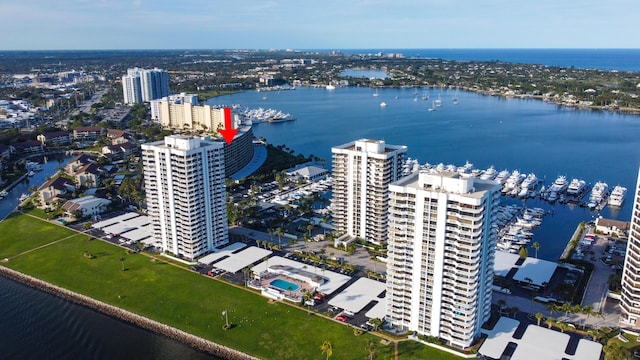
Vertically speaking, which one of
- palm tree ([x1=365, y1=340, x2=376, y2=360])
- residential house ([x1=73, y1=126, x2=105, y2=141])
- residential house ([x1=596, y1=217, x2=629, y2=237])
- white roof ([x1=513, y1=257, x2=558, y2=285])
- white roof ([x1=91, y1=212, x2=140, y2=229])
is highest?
residential house ([x1=73, y1=126, x2=105, y2=141])

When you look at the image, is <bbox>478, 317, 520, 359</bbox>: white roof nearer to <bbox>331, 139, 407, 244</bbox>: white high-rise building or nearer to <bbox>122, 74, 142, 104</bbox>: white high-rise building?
<bbox>331, 139, 407, 244</bbox>: white high-rise building

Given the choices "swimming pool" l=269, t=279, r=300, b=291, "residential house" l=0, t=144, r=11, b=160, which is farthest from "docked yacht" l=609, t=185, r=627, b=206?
"residential house" l=0, t=144, r=11, b=160

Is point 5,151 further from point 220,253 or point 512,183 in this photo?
point 512,183

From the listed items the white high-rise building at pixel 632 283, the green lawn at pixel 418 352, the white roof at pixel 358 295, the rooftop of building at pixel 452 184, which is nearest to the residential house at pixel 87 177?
the white roof at pixel 358 295

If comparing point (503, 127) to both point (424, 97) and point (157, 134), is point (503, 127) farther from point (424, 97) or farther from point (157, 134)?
point (157, 134)

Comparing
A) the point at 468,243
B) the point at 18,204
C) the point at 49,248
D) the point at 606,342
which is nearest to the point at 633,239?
the point at 606,342

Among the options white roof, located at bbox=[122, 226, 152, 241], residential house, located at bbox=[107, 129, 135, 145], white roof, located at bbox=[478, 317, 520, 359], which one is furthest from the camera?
residential house, located at bbox=[107, 129, 135, 145]

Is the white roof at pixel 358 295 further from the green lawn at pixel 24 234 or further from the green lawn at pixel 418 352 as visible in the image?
the green lawn at pixel 24 234
